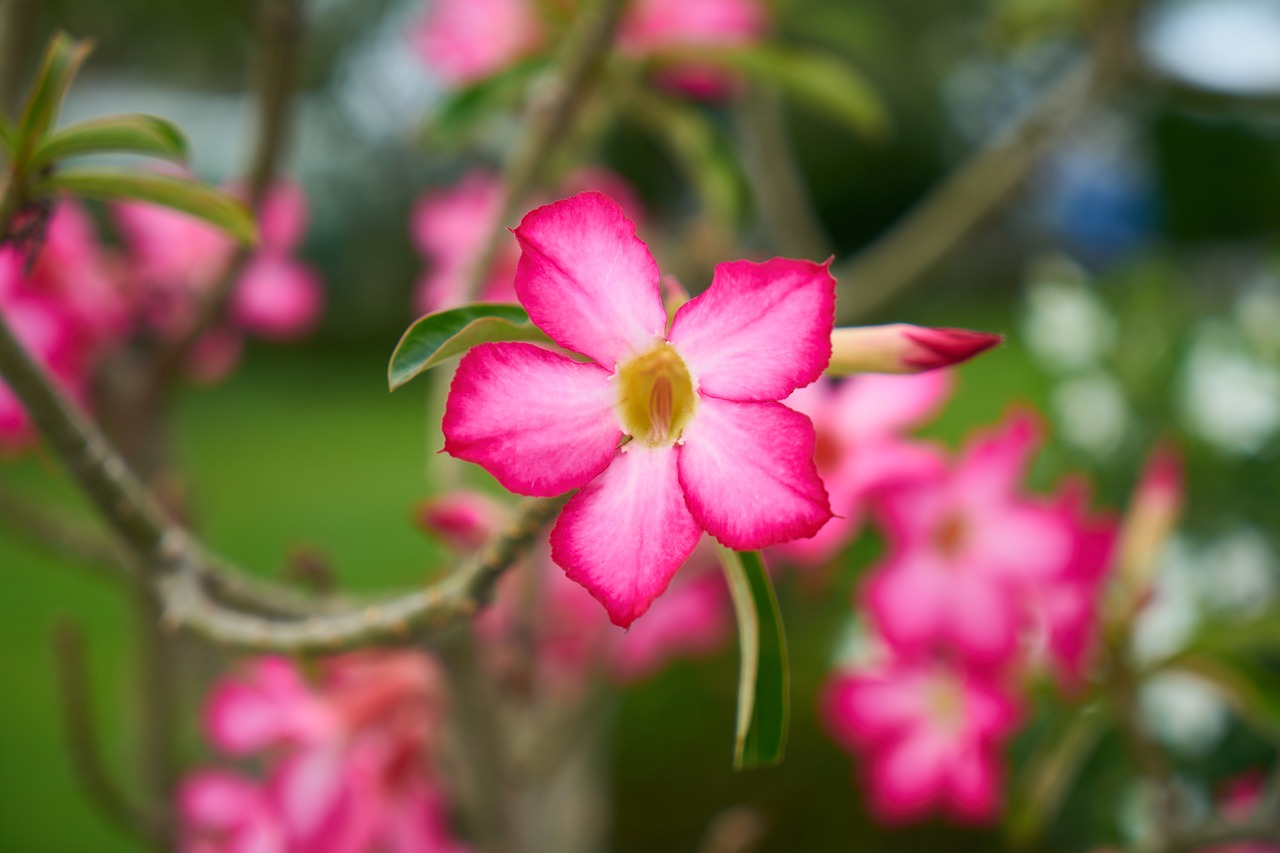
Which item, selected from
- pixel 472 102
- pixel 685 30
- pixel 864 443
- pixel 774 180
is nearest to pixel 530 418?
pixel 864 443

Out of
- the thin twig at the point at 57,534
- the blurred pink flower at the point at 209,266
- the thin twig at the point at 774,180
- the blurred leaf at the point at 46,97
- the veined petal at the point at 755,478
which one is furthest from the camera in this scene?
the thin twig at the point at 774,180

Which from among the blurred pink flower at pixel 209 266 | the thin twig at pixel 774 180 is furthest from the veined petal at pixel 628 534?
the thin twig at pixel 774 180

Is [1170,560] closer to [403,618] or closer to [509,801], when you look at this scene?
[509,801]

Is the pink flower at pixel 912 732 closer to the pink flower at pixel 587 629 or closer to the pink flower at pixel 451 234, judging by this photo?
the pink flower at pixel 587 629

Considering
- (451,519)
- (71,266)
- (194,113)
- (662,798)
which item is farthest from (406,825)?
(194,113)

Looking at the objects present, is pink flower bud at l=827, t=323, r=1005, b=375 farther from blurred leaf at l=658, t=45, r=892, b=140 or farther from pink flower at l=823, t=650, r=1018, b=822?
blurred leaf at l=658, t=45, r=892, b=140
